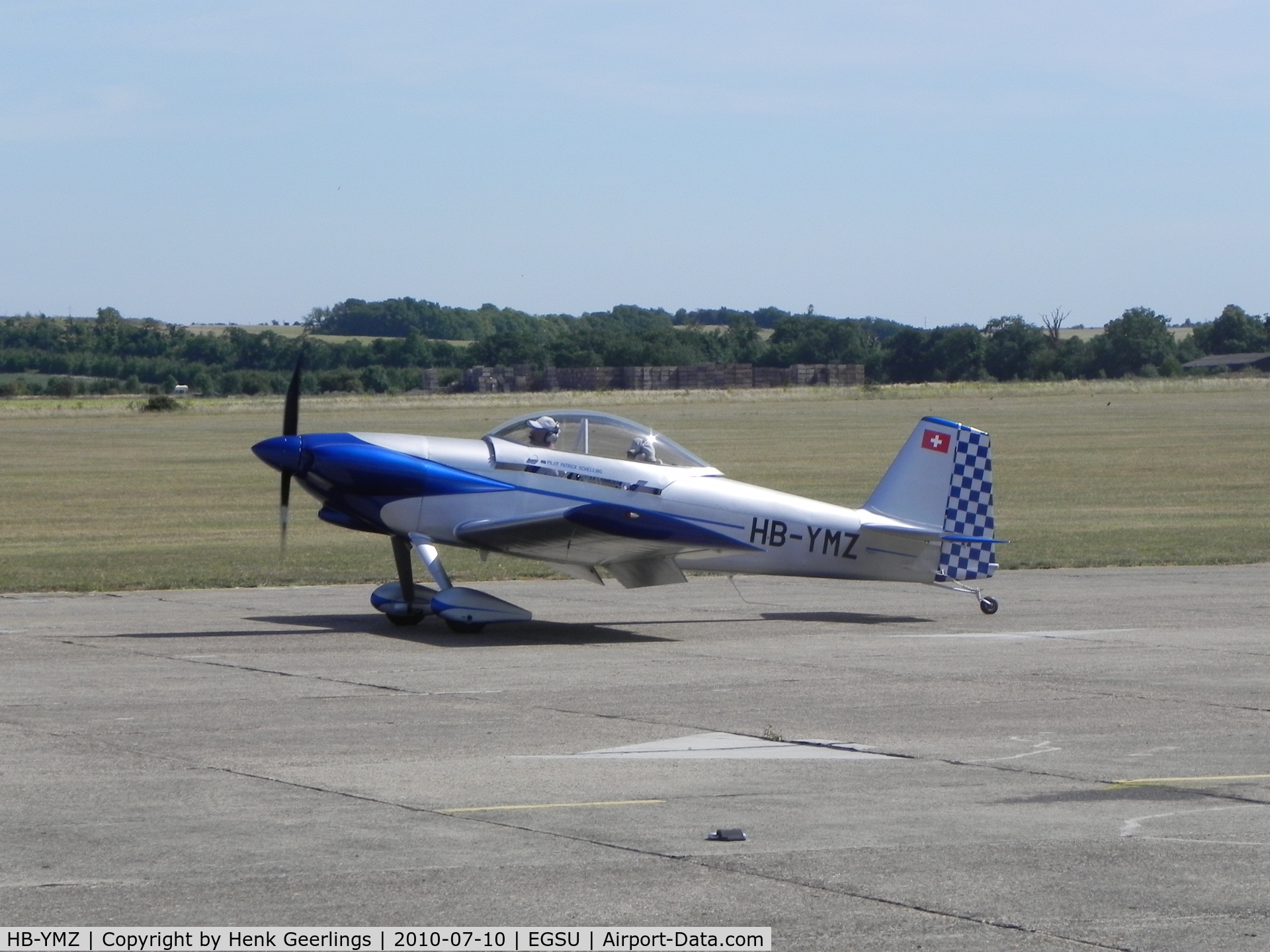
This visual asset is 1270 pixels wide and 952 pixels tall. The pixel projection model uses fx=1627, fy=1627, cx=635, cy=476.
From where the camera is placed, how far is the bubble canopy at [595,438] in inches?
640

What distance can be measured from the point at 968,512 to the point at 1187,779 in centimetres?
763

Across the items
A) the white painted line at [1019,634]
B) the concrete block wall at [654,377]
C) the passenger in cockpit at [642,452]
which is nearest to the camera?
the white painted line at [1019,634]

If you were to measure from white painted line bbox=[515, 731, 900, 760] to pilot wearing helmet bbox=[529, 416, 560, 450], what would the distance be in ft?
20.4

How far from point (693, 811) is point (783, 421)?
7097 cm

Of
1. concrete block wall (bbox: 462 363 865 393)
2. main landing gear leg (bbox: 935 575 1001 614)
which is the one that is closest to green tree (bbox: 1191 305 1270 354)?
concrete block wall (bbox: 462 363 865 393)

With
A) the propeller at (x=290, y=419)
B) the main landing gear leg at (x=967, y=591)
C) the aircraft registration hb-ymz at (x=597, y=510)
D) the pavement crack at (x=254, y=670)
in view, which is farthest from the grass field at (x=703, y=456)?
the main landing gear leg at (x=967, y=591)

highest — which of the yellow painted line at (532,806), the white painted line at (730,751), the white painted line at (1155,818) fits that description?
the white painted line at (1155,818)

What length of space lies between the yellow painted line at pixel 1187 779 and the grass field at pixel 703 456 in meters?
13.2

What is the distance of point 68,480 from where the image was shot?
44844mm

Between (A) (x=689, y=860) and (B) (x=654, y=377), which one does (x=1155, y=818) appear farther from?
(B) (x=654, y=377)

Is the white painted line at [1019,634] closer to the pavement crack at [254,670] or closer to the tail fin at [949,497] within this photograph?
the tail fin at [949,497]

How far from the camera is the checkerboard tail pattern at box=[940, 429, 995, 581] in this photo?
16766mm

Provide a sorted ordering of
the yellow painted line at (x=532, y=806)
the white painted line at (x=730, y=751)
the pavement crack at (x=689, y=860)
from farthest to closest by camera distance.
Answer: the white painted line at (x=730, y=751) → the yellow painted line at (x=532, y=806) → the pavement crack at (x=689, y=860)

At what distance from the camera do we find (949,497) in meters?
16.8
